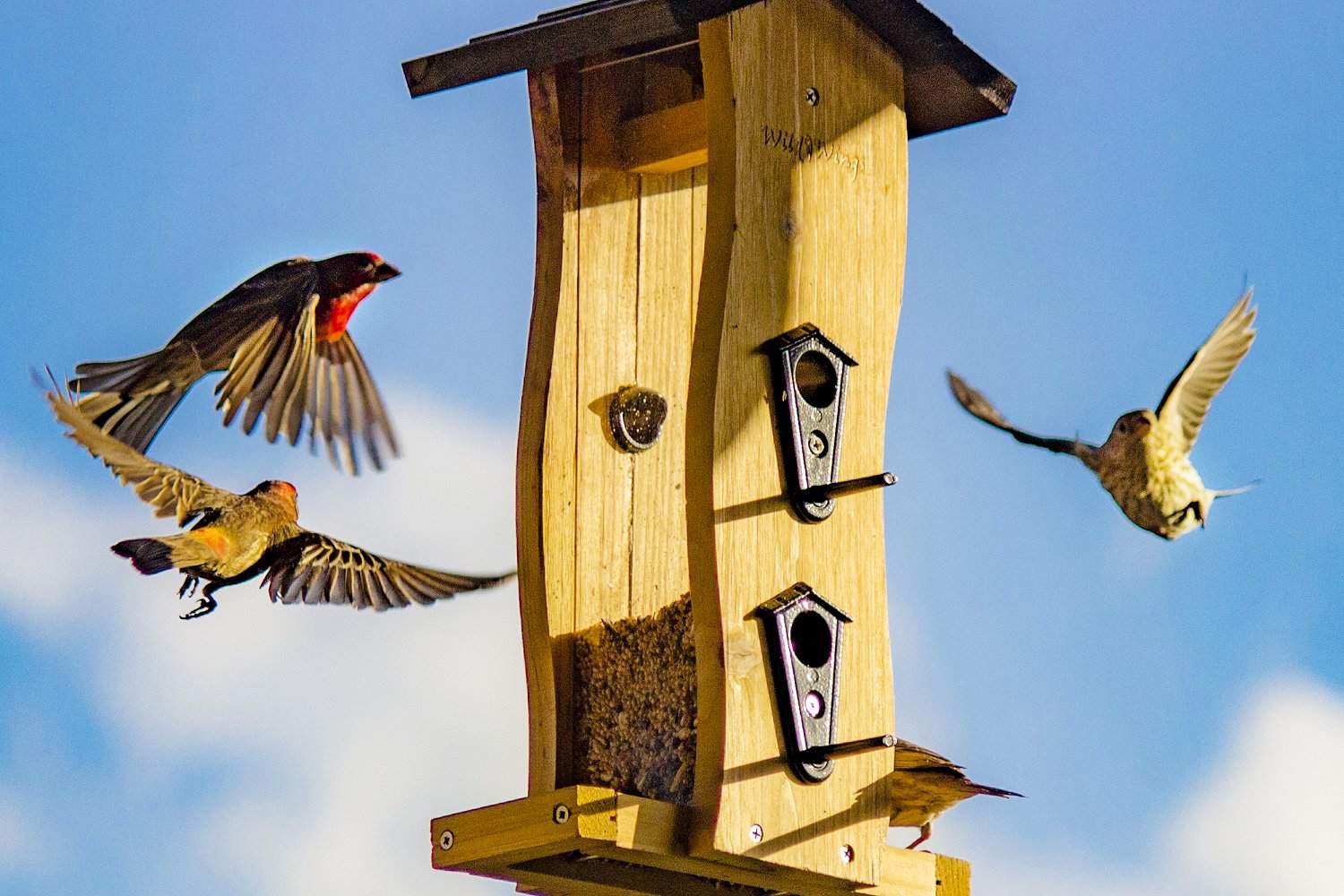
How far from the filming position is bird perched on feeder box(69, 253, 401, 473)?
3.43 meters

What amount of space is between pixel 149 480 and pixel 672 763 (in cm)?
117

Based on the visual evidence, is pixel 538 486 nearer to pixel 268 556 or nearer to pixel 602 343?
pixel 602 343

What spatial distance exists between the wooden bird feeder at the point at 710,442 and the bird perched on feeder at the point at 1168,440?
0.55 meters

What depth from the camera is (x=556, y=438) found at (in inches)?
115

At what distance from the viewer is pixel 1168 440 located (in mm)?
3355

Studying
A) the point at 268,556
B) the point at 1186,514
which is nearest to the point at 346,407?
the point at 268,556

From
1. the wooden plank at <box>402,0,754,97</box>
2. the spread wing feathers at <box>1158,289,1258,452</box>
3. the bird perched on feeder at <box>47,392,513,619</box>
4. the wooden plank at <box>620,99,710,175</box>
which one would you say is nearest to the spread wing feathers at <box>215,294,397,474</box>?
the bird perched on feeder at <box>47,392,513,619</box>

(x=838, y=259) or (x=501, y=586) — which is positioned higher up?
(x=838, y=259)

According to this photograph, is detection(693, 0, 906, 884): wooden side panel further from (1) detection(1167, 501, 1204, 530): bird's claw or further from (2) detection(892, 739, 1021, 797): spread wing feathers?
(1) detection(1167, 501, 1204, 530): bird's claw

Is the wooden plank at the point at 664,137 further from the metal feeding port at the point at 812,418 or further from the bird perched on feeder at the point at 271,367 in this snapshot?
the bird perched on feeder at the point at 271,367

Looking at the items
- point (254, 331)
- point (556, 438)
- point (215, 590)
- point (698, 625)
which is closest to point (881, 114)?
point (556, 438)

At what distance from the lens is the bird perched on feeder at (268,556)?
11.1ft

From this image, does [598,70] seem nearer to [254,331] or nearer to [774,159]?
[774,159]

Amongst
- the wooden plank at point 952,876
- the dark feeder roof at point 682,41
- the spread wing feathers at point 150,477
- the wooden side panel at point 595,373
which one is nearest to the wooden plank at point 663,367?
the wooden side panel at point 595,373
